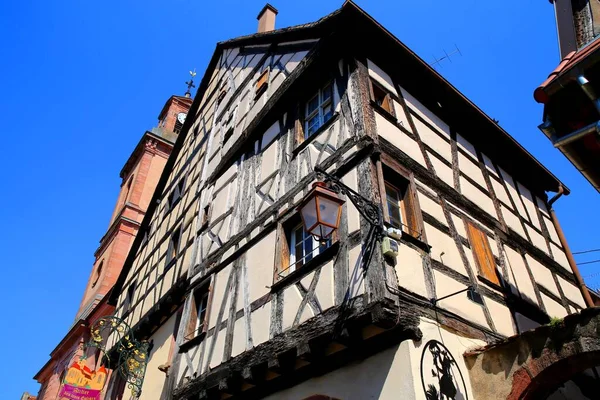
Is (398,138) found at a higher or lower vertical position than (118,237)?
lower

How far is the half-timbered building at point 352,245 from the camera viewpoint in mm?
5418

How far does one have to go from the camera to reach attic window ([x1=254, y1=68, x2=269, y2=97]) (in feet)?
34.0

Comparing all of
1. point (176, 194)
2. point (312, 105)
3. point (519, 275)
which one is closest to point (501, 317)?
point (519, 275)

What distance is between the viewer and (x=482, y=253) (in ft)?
24.3

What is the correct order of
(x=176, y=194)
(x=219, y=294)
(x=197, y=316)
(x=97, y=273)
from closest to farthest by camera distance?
(x=219, y=294) < (x=197, y=316) < (x=176, y=194) < (x=97, y=273)

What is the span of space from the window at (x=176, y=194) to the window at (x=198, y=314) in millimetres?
4612

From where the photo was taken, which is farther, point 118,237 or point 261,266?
point 118,237

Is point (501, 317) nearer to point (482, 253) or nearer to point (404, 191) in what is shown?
point (482, 253)

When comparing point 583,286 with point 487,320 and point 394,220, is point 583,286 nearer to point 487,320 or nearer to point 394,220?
point 487,320

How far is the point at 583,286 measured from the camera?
31.9 ft

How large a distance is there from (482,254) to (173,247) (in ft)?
25.7

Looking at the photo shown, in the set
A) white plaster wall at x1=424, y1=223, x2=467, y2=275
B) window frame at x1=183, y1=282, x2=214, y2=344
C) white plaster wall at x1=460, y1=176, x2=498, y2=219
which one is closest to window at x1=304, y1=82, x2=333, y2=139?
white plaster wall at x1=424, y1=223, x2=467, y2=275

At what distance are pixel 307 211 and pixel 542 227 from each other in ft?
24.0

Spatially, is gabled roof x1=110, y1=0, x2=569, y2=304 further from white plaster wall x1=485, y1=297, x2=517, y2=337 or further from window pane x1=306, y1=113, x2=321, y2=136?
white plaster wall x1=485, y1=297, x2=517, y2=337
